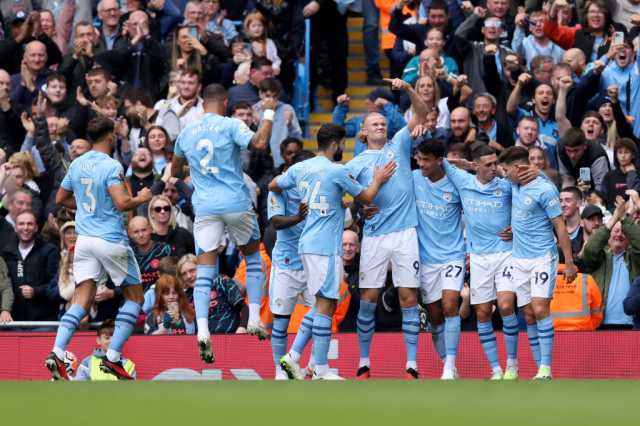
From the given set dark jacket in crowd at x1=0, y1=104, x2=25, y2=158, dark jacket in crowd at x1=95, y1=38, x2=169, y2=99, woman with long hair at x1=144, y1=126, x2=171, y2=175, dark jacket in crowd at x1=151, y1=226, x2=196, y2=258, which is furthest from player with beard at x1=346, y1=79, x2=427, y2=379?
dark jacket in crowd at x1=0, y1=104, x2=25, y2=158

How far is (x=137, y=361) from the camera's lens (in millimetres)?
17062

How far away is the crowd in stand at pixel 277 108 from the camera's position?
17078 mm

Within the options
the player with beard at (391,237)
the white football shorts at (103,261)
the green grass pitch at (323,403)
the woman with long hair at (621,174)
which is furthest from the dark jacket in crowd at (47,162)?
the green grass pitch at (323,403)

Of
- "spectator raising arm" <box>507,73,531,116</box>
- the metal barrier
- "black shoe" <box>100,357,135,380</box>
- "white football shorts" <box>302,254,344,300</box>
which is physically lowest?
"black shoe" <box>100,357,135,380</box>

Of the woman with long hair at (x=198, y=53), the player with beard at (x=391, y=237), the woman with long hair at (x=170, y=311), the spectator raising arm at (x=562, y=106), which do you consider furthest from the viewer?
the woman with long hair at (x=198, y=53)

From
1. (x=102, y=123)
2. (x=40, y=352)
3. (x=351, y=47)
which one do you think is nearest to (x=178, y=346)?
(x=40, y=352)

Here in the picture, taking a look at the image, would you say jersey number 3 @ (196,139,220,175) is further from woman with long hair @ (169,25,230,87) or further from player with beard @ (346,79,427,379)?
woman with long hair @ (169,25,230,87)

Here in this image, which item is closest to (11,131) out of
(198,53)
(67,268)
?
(198,53)

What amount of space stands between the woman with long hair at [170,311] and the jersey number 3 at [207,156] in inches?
98.3

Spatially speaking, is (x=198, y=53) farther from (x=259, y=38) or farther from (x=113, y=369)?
(x=113, y=369)

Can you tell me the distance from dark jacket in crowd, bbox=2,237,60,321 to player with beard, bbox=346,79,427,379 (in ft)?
15.3

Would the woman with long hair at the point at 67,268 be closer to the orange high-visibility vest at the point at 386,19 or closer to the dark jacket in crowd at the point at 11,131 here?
the dark jacket in crowd at the point at 11,131

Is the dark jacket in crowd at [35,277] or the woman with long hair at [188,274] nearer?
the woman with long hair at [188,274]

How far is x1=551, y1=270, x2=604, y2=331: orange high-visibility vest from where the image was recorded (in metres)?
16.4
